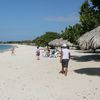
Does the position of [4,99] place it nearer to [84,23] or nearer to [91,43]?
[91,43]

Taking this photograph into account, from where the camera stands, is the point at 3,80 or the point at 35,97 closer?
the point at 35,97

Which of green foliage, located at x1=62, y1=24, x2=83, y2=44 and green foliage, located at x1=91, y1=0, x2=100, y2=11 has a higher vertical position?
green foliage, located at x1=91, y1=0, x2=100, y2=11

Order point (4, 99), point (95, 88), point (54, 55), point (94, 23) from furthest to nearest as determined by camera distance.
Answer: point (54, 55), point (94, 23), point (95, 88), point (4, 99)

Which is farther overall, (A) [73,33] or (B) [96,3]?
(A) [73,33]

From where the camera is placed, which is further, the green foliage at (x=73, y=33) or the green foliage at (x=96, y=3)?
the green foliage at (x=73, y=33)

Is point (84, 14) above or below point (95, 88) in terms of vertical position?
above

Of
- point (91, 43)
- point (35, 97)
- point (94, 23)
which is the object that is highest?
point (94, 23)

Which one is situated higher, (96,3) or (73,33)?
(96,3)

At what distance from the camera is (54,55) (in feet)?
93.8

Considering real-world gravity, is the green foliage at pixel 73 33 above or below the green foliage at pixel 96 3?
below

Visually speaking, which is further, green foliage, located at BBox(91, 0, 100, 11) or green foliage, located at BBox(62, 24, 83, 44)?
green foliage, located at BBox(62, 24, 83, 44)

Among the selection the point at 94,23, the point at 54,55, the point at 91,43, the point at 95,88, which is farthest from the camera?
the point at 54,55

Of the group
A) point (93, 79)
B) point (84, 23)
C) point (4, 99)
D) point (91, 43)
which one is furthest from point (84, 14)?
point (4, 99)

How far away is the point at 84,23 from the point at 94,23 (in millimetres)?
1122
